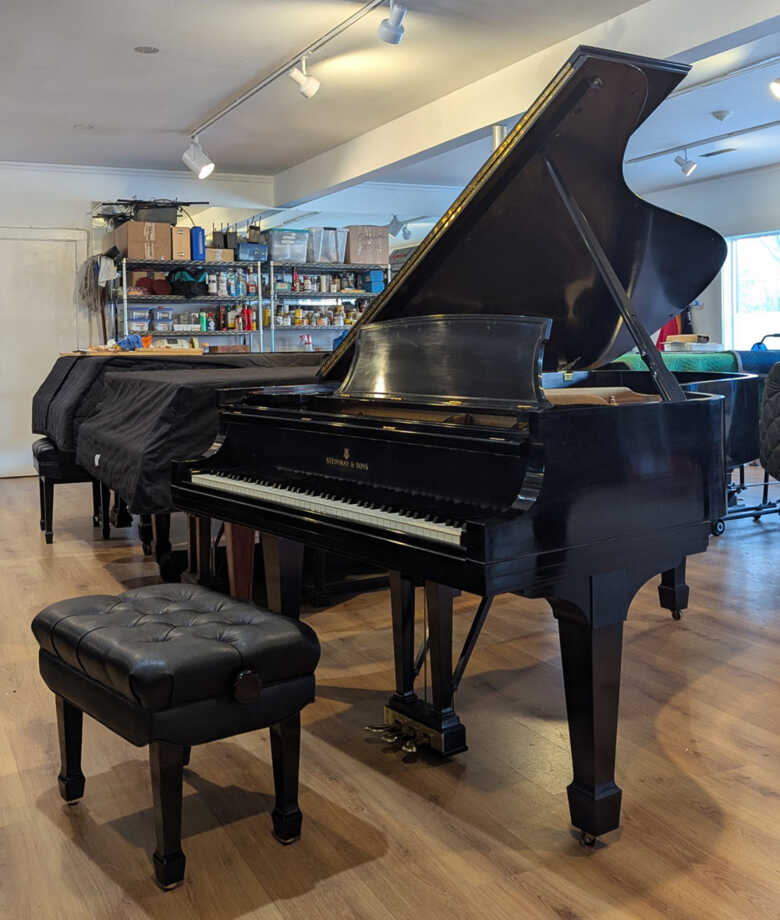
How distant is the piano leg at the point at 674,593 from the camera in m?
3.85

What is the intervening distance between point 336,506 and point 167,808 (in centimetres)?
79

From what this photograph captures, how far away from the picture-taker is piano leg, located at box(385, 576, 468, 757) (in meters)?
2.45

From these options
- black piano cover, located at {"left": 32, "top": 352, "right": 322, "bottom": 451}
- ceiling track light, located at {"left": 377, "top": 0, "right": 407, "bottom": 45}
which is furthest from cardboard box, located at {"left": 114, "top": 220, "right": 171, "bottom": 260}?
ceiling track light, located at {"left": 377, "top": 0, "right": 407, "bottom": 45}

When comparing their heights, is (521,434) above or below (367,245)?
below

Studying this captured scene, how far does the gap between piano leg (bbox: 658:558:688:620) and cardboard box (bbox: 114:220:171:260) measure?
20.3 ft

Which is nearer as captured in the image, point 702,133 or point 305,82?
point 305,82

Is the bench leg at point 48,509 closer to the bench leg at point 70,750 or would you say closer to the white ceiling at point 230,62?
the white ceiling at point 230,62

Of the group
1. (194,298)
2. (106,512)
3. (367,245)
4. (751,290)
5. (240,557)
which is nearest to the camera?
(240,557)

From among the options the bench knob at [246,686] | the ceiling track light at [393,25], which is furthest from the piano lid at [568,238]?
the ceiling track light at [393,25]

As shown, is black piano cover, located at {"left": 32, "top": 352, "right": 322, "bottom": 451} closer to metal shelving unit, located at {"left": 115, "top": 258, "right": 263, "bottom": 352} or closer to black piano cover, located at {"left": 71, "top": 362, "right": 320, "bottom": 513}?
black piano cover, located at {"left": 71, "top": 362, "right": 320, "bottom": 513}

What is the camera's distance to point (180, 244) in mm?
8859

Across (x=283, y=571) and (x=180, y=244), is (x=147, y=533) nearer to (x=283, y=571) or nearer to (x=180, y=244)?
(x=283, y=571)

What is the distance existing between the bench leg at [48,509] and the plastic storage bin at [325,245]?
4.58 metres

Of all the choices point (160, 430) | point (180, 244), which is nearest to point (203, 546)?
point (160, 430)
